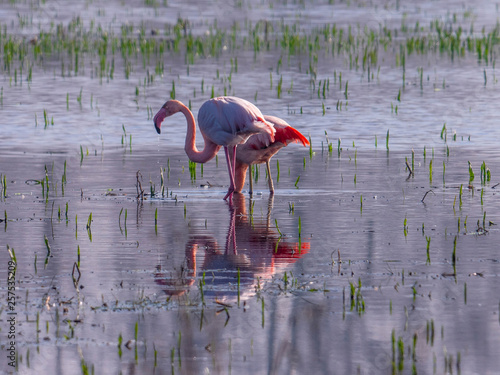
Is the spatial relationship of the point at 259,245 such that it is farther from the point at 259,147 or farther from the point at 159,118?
the point at 159,118

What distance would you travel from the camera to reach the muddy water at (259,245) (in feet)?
19.9

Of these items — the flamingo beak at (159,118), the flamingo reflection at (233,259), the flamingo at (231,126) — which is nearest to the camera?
the flamingo reflection at (233,259)

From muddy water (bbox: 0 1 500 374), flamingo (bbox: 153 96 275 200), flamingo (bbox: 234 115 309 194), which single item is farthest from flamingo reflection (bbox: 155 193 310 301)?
flamingo (bbox: 234 115 309 194)

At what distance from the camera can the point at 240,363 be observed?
582cm

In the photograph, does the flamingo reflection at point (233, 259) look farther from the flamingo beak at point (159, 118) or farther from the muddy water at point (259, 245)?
the flamingo beak at point (159, 118)

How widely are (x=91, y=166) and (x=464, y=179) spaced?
4.75 meters

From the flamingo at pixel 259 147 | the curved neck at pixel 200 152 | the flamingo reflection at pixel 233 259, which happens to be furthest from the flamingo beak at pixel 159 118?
the flamingo reflection at pixel 233 259

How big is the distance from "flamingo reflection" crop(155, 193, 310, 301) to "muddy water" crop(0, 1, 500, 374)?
25mm

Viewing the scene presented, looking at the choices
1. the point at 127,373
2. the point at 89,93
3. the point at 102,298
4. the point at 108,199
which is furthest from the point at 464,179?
the point at 89,93

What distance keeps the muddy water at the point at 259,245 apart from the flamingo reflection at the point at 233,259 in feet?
0.08

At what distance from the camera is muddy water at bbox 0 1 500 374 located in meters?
6.07

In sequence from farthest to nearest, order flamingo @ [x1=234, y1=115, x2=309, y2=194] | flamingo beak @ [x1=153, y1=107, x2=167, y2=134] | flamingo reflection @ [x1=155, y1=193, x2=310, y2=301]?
1. flamingo beak @ [x1=153, y1=107, x2=167, y2=134]
2. flamingo @ [x1=234, y1=115, x2=309, y2=194]
3. flamingo reflection @ [x1=155, y1=193, x2=310, y2=301]

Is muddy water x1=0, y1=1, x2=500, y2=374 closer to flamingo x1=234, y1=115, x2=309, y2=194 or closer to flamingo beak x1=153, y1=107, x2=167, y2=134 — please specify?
flamingo x1=234, y1=115, x2=309, y2=194

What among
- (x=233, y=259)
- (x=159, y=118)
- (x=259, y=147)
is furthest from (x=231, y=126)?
(x=233, y=259)
